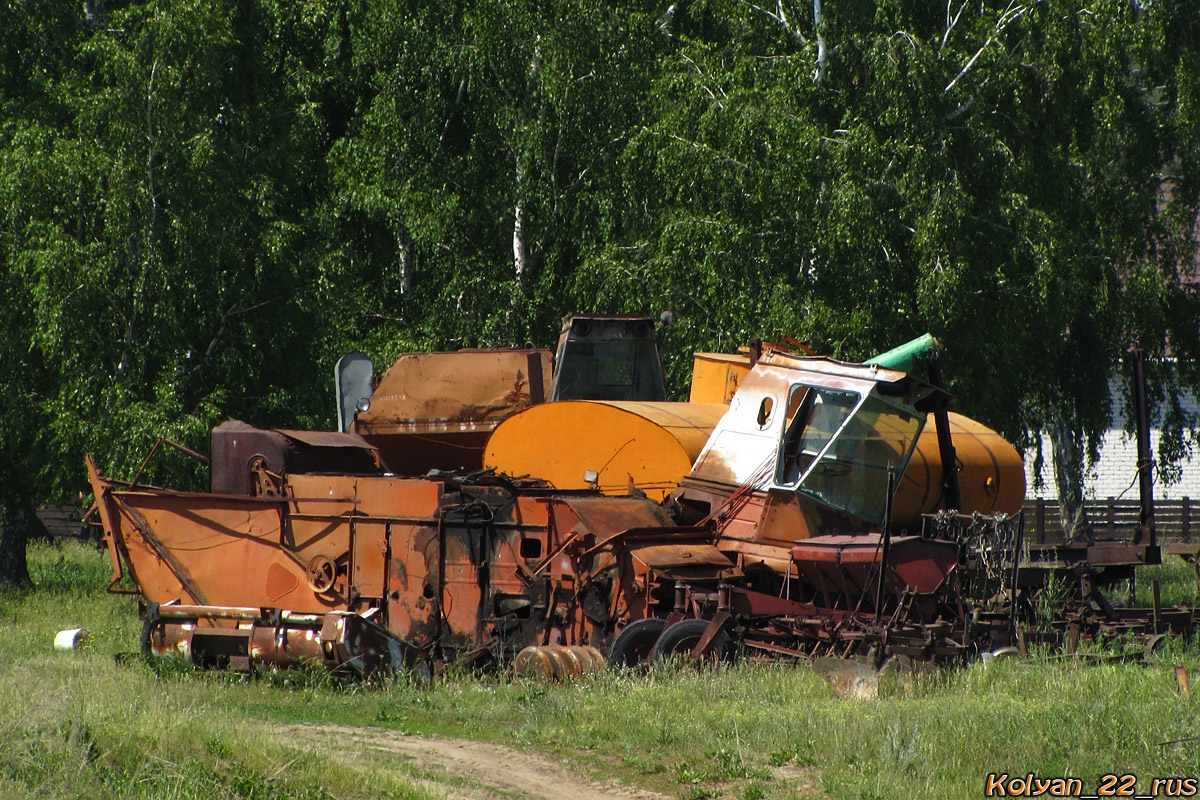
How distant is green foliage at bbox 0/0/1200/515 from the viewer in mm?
17000

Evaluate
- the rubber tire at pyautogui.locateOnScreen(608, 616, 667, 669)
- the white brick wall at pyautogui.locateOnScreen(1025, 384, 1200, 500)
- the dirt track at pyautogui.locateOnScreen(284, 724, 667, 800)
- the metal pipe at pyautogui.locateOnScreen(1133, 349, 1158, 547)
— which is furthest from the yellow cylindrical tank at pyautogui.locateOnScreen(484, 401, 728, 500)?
the white brick wall at pyautogui.locateOnScreen(1025, 384, 1200, 500)

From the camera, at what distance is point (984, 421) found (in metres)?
20.0

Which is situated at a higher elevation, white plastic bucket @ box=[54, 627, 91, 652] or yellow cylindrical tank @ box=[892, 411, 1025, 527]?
yellow cylindrical tank @ box=[892, 411, 1025, 527]

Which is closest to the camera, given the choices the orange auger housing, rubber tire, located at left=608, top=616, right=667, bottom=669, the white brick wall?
rubber tire, located at left=608, top=616, right=667, bottom=669

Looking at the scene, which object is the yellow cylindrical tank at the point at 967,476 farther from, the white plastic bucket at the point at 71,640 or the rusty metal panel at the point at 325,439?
the white plastic bucket at the point at 71,640

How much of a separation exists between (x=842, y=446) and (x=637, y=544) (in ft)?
6.20

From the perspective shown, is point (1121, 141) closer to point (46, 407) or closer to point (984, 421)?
point (984, 421)

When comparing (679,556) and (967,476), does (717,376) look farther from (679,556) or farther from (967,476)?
(679,556)

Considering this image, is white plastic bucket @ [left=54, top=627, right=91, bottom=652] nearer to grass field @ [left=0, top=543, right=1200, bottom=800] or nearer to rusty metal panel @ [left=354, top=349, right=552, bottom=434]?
grass field @ [left=0, top=543, right=1200, bottom=800]

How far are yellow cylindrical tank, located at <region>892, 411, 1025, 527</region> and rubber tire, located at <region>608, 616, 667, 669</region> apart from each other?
256cm

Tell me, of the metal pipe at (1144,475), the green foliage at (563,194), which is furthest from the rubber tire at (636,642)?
the green foliage at (563,194)

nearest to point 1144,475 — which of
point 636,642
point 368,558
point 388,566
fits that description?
point 636,642

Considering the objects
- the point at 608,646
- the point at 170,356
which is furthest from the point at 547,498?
the point at 170,356

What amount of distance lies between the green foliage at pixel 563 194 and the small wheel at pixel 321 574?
199 inches
